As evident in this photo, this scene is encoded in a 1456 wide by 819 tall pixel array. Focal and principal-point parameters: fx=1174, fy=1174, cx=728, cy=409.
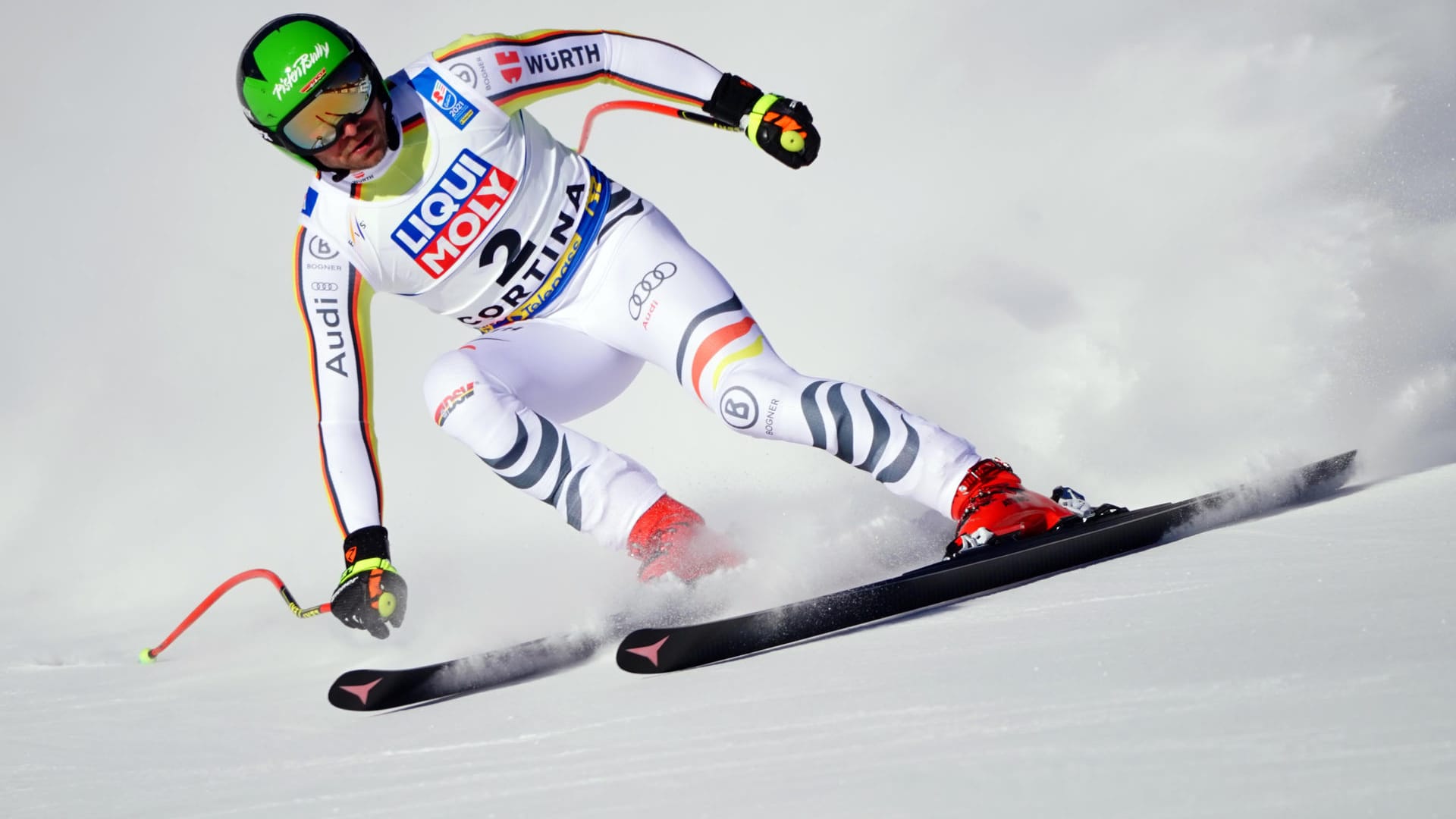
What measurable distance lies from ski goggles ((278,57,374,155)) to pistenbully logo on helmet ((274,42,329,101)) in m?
0.04

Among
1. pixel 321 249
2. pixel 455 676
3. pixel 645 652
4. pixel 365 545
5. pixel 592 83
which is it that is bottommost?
pixel 455 676

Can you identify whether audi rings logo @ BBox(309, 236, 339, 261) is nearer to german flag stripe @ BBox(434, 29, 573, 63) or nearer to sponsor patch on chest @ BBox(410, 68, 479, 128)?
sponsor patch on chest @ BBox(410, 68, 479, 128)

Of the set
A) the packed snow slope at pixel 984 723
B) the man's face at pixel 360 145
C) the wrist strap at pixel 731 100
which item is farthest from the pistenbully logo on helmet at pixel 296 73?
the packed snow slope at pixel 984 723

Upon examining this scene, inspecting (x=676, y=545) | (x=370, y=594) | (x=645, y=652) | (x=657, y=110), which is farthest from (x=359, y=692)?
(x=657, y=110)

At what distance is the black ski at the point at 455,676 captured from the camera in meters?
2.63

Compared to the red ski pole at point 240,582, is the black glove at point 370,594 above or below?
above

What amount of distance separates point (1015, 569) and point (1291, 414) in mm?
1673

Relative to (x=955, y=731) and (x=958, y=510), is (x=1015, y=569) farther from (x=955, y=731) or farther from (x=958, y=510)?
(x=955, y=731)

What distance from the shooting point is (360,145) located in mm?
2830

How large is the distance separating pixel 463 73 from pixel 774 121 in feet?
2.67

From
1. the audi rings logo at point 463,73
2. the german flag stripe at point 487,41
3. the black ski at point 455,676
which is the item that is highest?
the german flag stripe at point 487,41

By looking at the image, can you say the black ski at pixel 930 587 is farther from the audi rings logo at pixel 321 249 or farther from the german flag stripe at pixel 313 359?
the audi rings logo at pixel 321 249

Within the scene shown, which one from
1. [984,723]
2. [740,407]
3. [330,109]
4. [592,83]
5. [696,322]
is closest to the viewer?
[984,723]

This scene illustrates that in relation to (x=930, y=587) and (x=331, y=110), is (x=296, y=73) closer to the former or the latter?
(x=331, y=110)
